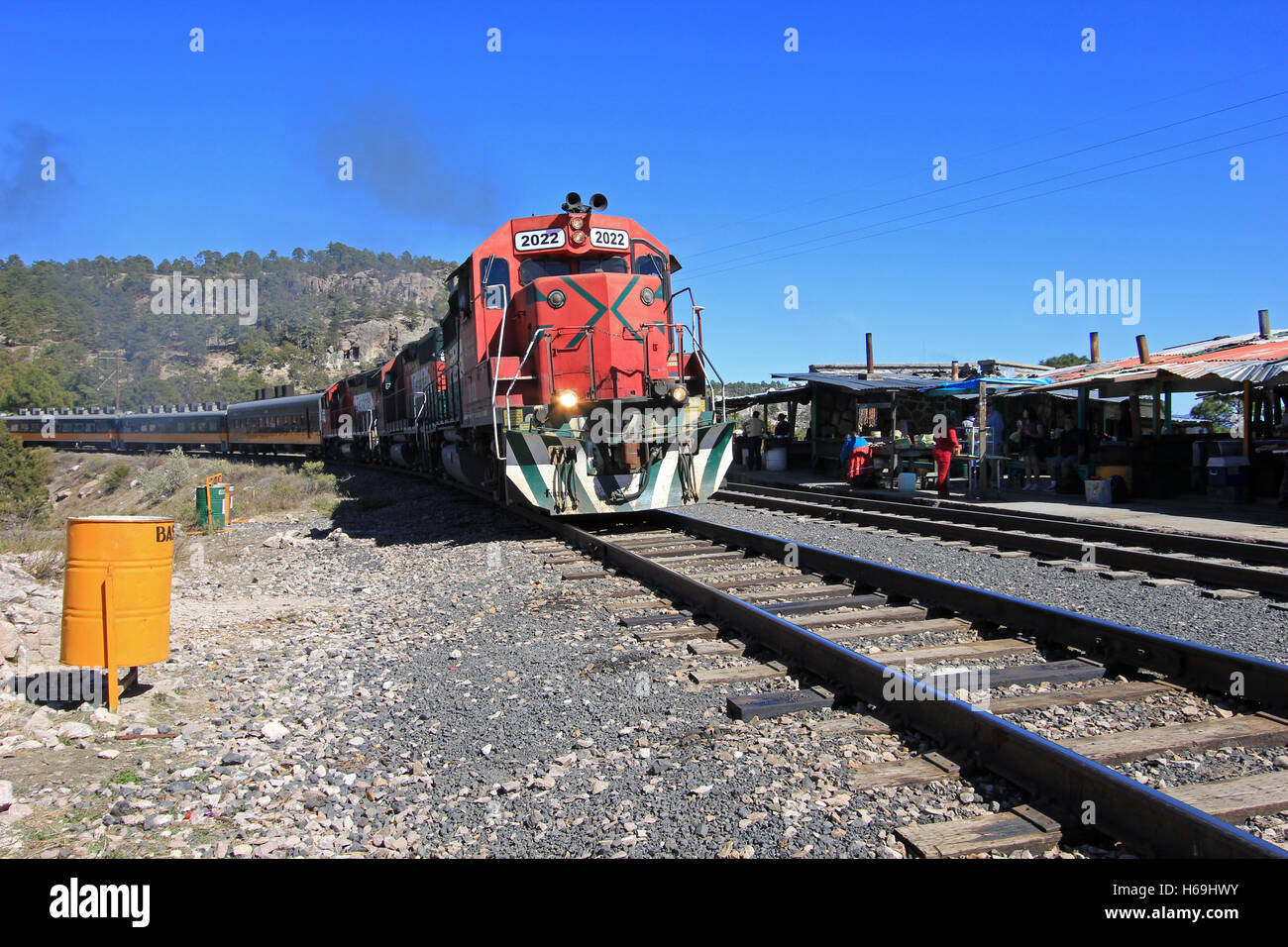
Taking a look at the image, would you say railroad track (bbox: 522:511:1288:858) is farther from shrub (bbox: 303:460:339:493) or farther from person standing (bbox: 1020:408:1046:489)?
shrub (bbox: 303:460:339:493)

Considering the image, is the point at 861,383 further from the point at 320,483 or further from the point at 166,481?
the point at 166,481

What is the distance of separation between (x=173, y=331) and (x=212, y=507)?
10555 cm

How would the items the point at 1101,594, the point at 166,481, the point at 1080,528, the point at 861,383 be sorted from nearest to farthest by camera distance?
1. the point at 1101,594
2. the point at 1080,528
3. the point at 861,383
4. the point at 166,481

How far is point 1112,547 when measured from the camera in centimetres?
809

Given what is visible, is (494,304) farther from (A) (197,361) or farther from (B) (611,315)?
(A) (197,361)

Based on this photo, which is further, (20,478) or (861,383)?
(20,478)

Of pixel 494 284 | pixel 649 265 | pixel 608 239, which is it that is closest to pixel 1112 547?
pixel 649 265

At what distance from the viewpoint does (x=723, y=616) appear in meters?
5.47

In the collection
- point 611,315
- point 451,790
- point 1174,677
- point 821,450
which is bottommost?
point 451,790

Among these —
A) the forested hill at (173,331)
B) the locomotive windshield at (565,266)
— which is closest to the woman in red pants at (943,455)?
the locomotive windshield at (565,266)

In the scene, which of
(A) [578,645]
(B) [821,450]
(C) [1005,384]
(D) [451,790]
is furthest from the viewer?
(B) [821,450]

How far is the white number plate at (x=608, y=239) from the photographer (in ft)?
33.0
